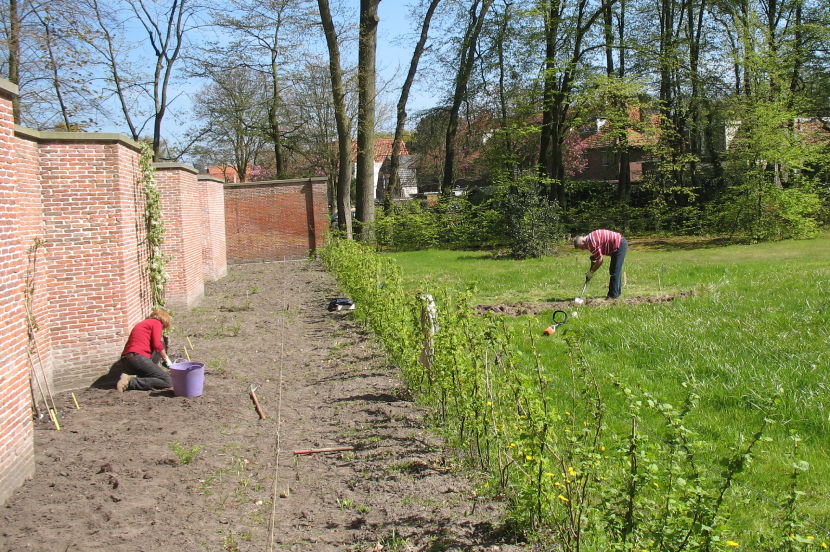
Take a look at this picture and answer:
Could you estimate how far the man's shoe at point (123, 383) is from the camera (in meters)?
7.15

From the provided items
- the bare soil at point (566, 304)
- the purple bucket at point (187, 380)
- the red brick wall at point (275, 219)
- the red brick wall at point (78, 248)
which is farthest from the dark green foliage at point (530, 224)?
the purple bucket at point (187, 380)

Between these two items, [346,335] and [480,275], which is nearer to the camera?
[346,335]

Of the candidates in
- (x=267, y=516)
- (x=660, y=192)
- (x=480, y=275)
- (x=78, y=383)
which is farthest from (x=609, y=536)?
(x=660, y=192)

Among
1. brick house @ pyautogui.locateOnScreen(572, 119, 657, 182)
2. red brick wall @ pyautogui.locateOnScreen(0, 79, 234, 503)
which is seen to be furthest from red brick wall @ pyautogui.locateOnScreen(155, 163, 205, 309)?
brick house @ pyautogui.locateOnScreen(572, 119, 657, 182)

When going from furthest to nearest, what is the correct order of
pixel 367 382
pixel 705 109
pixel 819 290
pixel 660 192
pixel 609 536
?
1. pixel 705 109
2. pixel 660 192
3. pixel 819 290
4. pixel 367 382
5. pixel 609 536

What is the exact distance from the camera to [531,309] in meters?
10.5

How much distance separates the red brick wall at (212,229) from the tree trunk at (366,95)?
215 inches

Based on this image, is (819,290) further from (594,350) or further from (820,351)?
(594,350)

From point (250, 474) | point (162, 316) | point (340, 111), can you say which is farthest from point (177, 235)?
point (340, 111)

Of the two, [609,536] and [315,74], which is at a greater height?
[315,74]

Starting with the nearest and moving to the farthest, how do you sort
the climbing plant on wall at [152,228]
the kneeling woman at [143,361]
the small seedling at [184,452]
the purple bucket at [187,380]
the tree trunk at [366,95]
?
1. the small seedling at [184,452]
2. the purple bucket at [187,380]
3. the kneeling woman at [143,361]
4. the climbing plant on wall at [152,228]
5. the tree trunk at [366,95]

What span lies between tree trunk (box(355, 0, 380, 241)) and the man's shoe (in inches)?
672

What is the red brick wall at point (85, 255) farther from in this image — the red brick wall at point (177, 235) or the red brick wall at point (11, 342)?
the red brick wall at point (177, 235)

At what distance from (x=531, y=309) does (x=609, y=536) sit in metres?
7.56
